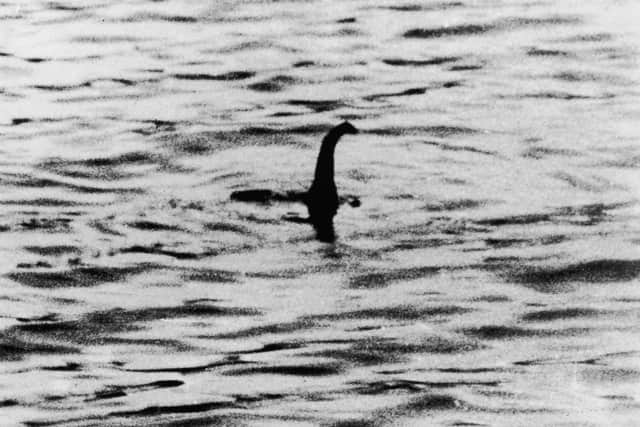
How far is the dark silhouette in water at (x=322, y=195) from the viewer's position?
10.3 meters

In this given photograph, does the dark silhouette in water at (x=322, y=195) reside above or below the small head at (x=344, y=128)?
below

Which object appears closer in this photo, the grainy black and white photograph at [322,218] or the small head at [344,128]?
the grainy black and white photograph at [322,218]

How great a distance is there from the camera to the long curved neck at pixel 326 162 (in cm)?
1027

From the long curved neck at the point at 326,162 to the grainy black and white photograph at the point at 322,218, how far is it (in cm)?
3


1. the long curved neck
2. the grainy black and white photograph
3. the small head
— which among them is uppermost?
the small head

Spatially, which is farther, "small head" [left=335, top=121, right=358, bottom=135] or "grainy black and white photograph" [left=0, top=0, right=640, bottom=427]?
"small head" [left=335, top=121, right=358, bottom=135]

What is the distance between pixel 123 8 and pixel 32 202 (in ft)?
21.8

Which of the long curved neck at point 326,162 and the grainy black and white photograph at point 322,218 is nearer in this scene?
the grainy black and white photograph at point 322,218

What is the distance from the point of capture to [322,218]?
10.6 metres

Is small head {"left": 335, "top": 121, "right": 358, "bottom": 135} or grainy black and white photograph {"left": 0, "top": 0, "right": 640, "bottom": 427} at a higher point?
small head {"left": 335, "top": 121, "right": 358, "bottom": 135}

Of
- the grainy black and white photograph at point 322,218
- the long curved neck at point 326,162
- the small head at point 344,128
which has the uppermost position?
the small head at point 344,128

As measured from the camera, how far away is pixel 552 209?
428 inches

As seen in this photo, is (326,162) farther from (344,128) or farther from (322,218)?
(322,218)

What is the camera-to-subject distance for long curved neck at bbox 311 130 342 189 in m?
10.3
